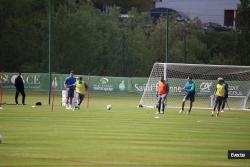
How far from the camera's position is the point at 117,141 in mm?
22078

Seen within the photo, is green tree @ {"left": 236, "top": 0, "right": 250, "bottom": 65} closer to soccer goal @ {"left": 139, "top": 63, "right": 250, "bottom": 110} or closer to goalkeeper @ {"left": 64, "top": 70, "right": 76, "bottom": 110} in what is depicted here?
soccer goal @ {"left": 139, "top": 63, "right": 250, "bottom": 110}

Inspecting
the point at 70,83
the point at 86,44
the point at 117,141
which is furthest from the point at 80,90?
the point at 86,44

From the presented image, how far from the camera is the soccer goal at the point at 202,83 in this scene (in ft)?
163

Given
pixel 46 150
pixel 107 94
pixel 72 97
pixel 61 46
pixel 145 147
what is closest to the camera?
pixel 46 150

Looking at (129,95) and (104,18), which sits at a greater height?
(104,18)

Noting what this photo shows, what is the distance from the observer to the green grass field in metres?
17.5

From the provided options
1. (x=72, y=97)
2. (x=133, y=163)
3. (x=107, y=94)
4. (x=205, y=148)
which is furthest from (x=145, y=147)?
(x=107, y=94)

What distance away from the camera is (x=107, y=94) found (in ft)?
214

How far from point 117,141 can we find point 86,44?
5358 centimetres

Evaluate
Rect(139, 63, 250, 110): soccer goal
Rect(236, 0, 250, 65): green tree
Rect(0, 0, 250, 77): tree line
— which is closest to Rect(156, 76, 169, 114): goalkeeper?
Rect(139, 63, 250, 110): soccer goal

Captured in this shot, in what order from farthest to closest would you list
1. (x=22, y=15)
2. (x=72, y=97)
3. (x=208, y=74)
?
(x=22, y=15) < (x=208, y=74) < (x=72, y=97)

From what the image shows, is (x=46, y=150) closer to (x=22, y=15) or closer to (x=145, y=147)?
(x=145, y=147)

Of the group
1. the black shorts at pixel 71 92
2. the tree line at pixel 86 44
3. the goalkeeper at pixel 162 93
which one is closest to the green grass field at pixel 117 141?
the goalkeeper at pixel 162 93

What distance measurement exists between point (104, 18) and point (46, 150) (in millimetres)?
64333
